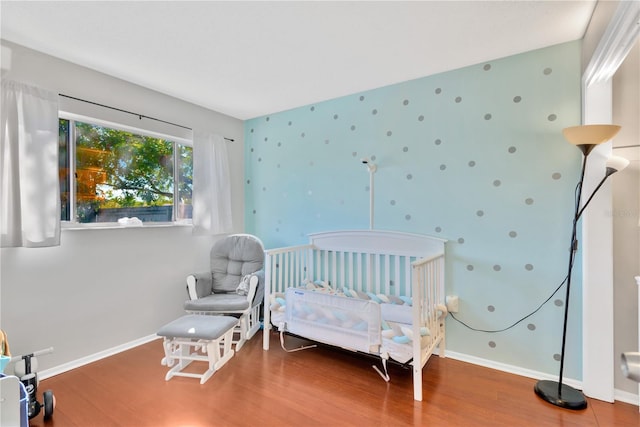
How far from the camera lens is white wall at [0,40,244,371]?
223 cm

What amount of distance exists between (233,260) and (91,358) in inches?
54.5

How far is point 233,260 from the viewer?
3.36m

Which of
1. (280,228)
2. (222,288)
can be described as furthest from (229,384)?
(280,228)

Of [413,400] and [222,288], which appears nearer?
[413,400]

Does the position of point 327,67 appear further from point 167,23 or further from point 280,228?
point 280,228

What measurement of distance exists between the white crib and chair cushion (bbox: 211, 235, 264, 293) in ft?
1.01

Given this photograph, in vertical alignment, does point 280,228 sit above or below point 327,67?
below

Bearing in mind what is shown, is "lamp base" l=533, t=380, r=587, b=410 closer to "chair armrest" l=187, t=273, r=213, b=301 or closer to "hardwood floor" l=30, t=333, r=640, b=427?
"hardwood floor" l=30, t=333, r=640, b=427

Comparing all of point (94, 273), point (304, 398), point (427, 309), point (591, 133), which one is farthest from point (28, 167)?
point (591, 133)

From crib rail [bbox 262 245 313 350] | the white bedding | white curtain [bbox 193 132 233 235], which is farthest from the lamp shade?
white curtain [bbox 193 132 233 235]

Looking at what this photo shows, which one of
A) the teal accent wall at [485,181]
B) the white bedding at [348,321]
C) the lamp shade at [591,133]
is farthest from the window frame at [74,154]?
the lamp shade at [591,133]

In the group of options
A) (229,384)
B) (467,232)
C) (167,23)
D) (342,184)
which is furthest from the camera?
(342,184)

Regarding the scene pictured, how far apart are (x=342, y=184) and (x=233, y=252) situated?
1335mm

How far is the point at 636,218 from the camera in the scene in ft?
6.47
